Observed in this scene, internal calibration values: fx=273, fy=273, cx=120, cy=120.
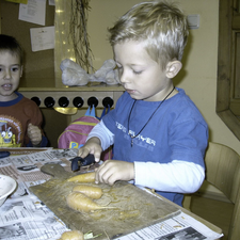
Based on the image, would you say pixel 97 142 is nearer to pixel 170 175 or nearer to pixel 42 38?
pixel 170 175

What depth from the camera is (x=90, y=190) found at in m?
0.66

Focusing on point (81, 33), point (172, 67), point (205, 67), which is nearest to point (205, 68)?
point (205, 67)

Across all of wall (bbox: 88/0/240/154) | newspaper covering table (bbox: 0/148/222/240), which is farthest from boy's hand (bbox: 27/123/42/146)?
wall (bbox: 88/0/240/154)

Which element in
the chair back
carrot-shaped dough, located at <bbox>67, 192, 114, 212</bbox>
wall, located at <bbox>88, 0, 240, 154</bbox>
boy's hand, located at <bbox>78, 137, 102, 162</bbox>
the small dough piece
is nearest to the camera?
the small dough piece

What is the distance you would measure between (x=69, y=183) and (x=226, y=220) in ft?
4.73

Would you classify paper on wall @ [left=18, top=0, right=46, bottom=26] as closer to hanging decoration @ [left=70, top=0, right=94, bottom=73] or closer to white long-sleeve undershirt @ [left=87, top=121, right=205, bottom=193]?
hanging decoration @ [left=70, top=0, right=94, bottom=73]

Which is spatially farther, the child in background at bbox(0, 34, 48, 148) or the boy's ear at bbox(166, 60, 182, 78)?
the child in background at bbox(0, 34, 48, 148)

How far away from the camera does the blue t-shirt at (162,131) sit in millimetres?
782

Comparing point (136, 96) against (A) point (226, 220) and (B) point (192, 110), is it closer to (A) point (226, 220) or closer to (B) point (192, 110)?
(B) point (192, 110)

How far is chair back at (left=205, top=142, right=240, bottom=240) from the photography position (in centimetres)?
69

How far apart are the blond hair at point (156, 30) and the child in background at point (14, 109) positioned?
0.84 meters

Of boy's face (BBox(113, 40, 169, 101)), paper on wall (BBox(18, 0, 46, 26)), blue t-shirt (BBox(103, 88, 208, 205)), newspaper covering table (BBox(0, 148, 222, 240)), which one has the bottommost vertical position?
newspaper covering table (BBox(0, 148, 222, 240))

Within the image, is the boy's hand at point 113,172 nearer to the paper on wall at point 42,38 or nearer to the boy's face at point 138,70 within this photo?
the boy's face at point 138,70

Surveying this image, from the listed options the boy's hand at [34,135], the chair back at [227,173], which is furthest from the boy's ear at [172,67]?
the boy's hand at [34,135]
